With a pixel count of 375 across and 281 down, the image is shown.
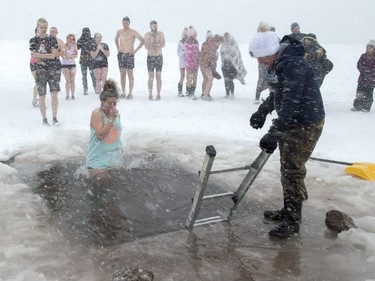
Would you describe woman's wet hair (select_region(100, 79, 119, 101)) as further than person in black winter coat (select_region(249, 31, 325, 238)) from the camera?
Yes

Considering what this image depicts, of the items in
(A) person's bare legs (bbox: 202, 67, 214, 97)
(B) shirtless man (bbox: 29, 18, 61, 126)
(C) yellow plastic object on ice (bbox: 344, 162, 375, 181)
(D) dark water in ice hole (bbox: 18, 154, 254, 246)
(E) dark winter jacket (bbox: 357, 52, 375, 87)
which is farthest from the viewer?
(A) person's bare legs (bbox: 202, 67, 214, 97)

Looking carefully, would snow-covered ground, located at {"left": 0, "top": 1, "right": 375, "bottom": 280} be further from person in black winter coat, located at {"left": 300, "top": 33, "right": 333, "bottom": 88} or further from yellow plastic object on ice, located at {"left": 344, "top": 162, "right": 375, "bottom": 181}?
person in black winter coat, located at {"left": 300, "top": 33, "right": 333, "bottom": 88}

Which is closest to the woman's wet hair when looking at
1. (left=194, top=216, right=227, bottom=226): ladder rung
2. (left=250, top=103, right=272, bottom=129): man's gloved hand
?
(left=250, top=103, right=272, bottom=129): man's gloved hand

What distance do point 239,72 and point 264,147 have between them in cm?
853

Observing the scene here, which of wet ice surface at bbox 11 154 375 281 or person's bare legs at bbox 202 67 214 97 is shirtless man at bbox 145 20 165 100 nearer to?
person's bare legs at bbox 202 67 214 97

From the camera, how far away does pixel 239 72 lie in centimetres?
1191

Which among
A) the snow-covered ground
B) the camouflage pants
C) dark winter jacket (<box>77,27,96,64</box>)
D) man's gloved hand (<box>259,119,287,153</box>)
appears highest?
dark winter jacket (<box>77,27,96,64</box>)

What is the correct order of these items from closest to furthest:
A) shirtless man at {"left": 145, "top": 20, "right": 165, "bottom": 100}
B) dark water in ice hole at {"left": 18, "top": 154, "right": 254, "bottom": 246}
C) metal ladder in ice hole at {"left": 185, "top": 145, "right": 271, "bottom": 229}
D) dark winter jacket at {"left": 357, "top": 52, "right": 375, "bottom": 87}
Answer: metal ladder in ice hole at {"left": 185, "top": 145, "right": 271, "bottom": 229} < dark water in ice hole at {"left": 18, "top": 154, "right": 254, "bottom": 246} < dark winter jacket at {"left": 357, "top": 52, "right": 375, "bottom": 87} < shirtless man at {"left": 145, "top": 20, "right": 165, "bottom": 100}

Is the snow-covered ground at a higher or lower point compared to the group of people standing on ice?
lower

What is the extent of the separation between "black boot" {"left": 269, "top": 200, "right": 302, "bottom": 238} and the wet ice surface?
75mm

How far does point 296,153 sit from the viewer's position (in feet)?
13.0

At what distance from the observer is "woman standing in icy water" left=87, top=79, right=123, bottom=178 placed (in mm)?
4832

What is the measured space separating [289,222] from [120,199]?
1999 mm

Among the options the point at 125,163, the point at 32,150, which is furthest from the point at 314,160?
the point at 32,150
